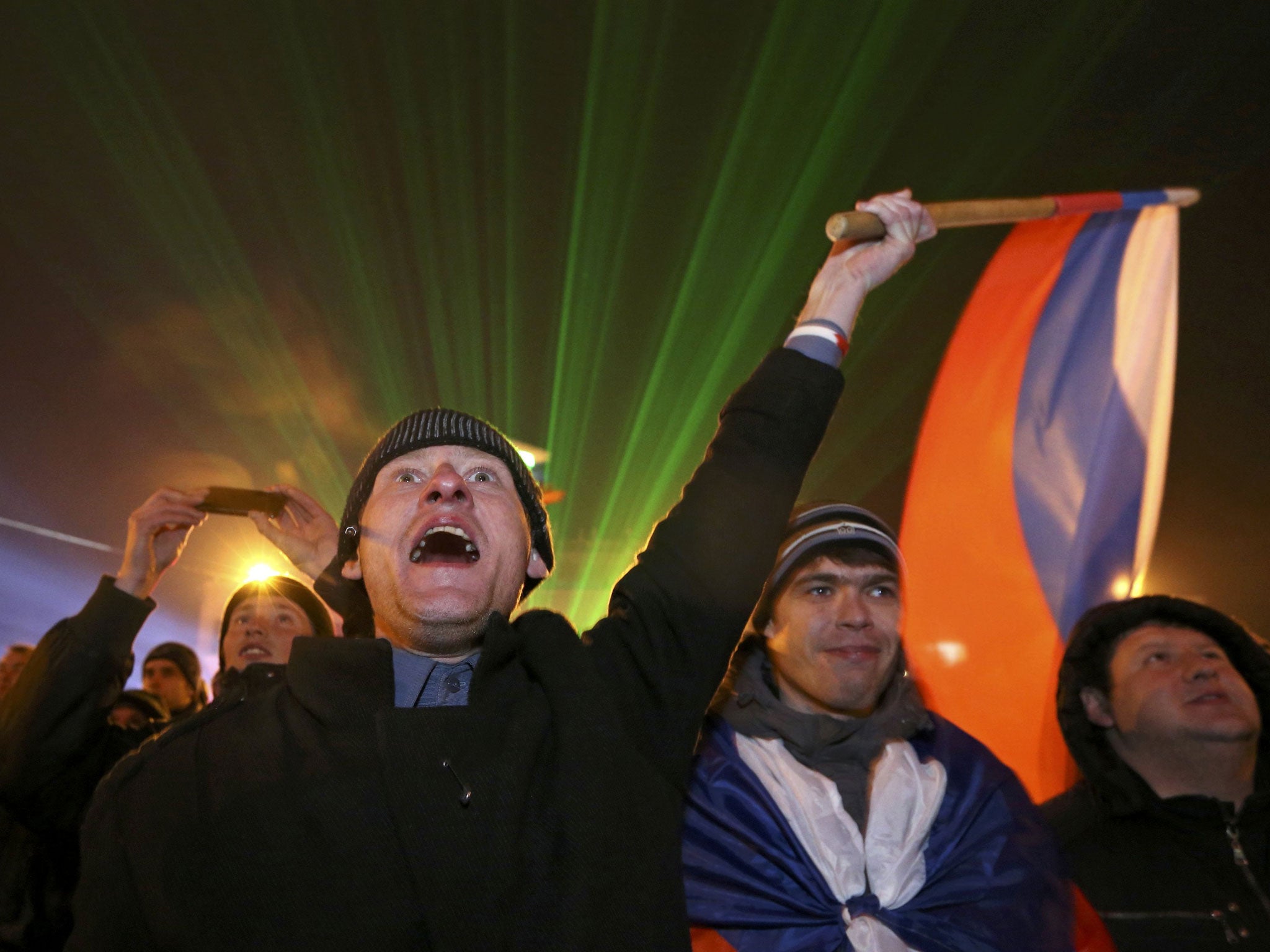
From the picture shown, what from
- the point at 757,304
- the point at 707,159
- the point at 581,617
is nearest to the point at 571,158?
the point at 707,159

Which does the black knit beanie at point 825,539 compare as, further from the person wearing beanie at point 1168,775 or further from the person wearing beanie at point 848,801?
the person wearing beanie at point 1168,775

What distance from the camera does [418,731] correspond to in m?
1.41

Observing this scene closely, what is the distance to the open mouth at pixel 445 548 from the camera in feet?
5.76

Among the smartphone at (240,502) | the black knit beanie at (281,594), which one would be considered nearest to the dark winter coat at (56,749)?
the smartphone at (240,502)

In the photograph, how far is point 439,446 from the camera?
6.38ft

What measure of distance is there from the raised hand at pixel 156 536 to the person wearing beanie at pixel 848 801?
176 centimetres

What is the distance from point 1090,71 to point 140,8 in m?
4.28

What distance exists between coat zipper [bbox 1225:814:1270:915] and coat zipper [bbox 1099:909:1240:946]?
0.11 metres

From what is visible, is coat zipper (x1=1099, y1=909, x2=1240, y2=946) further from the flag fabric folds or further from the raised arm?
the raised arm

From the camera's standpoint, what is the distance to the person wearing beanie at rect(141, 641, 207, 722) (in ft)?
14.8

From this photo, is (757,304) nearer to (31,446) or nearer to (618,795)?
(618,795)

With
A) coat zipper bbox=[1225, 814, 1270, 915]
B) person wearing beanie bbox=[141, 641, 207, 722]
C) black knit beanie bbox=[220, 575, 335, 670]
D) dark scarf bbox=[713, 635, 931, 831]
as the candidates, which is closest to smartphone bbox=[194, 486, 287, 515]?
black knit beanie bbox=[220, 575, 335, 670]

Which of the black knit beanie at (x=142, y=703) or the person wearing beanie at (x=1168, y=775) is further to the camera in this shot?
the black knit beanie at (x=142, y=703)

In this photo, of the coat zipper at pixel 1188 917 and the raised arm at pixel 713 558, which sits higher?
the raised arm at pixel 713 558
